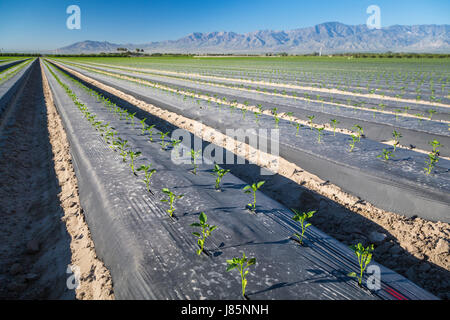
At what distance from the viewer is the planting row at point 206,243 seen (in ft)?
8.58

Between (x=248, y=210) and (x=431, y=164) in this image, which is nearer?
(x=248, y=210)

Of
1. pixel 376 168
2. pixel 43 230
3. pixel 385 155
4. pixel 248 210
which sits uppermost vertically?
pixel 385 155

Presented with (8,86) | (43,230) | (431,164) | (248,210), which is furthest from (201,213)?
(8,86)

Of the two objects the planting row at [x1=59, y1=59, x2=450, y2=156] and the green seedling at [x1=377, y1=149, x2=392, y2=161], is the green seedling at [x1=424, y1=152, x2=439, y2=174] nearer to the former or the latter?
the green seedling at [x1=377, y1=149, x2=392, y2=161]

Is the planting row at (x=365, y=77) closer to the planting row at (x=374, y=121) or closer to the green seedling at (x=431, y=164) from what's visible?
the planting row at (x=374, y=121)

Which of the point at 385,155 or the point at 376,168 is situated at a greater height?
the point at 385,155

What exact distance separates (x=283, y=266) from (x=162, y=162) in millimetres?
3747

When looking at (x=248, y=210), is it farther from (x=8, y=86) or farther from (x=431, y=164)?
(x=8, y=86)

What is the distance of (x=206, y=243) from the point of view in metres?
3.25

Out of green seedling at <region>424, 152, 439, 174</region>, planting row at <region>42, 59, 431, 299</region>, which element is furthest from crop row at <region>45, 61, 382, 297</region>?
green seedling at <region>424, 152, 439, 174</region>

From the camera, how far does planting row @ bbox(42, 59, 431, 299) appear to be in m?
2.62

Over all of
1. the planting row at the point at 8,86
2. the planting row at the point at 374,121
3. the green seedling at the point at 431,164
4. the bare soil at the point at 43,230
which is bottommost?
the bare soil at the point at 43,230

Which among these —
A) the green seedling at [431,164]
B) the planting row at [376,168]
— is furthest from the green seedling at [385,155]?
the green seedling at [431,164]

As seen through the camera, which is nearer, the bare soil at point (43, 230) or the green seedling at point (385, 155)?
the bare soil at point (43, 230)
